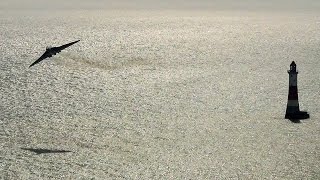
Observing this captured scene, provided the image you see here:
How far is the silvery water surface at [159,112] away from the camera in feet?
28.0

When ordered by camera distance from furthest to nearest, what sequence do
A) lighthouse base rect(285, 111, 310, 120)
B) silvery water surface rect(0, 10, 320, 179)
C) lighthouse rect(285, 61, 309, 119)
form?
lighthouse base rect(285, 111, 310, 120), lighthouse rect(285, 61, 309, 119), silvery water surface rect(0, 10, 320, 179)

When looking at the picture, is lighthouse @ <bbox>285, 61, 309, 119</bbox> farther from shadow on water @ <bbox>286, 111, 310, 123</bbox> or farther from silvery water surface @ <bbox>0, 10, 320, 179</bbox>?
silvery water surface @ <bbox>0, 10, 320, 179</bbox>

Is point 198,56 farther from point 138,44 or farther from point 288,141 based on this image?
point 288,141

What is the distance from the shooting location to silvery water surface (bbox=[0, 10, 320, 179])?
28.0 ft

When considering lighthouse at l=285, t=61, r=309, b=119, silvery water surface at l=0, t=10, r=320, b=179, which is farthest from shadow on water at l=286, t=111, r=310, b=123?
silvery water surface at l=0, t=10, r=320, b=179

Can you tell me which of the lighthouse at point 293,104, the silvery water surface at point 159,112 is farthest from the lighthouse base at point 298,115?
the silvery water surface at point 159,112

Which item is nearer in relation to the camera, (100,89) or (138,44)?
(100,89)

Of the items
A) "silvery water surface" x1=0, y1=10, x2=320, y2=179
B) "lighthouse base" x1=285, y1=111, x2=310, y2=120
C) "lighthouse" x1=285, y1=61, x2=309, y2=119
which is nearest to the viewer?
"silvery water surface" x1=0, y1=10, x2=320, y2=179

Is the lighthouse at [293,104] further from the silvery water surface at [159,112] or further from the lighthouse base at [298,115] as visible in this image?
the silvery water surface at [159,112]

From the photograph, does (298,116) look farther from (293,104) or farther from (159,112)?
(159,112)

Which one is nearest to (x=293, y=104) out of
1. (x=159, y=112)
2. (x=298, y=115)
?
(x=298, y=115)

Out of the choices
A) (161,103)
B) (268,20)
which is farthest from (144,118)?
(268,20)

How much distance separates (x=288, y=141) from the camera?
955cm

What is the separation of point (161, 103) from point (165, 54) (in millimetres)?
8861
